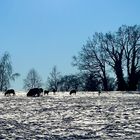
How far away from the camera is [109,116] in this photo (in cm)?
2267

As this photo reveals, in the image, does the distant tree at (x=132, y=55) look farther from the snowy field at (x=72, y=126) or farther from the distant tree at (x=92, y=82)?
the snowy field at (x=72, y=126)

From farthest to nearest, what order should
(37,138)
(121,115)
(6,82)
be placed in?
(6,82) → (121,115) → (37,138)

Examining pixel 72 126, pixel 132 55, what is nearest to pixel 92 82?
pixel 132 55

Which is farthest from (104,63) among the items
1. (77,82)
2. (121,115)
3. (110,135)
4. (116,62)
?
(110,135)

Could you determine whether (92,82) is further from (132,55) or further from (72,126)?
(72,126)

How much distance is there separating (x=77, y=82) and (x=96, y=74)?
21.1 metres

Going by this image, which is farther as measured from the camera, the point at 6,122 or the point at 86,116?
the point at 86,116

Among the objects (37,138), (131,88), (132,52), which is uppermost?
(132,52)

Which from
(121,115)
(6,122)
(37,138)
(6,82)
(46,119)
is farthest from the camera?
(6,82)

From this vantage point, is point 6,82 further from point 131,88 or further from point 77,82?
point 131,88

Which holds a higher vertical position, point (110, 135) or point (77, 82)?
point (77, 82)

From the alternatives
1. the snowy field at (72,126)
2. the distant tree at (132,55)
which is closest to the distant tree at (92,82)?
the distant tree at (132,55)

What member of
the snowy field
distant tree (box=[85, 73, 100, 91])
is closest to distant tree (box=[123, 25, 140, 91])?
distant tree (box=[85, 73, 100, 91])

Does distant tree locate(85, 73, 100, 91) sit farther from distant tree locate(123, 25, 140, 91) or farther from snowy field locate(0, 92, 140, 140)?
snowy field locate(0, 92, 140, 140)
